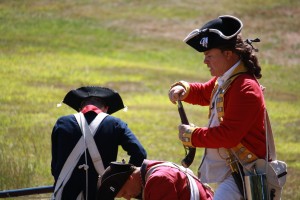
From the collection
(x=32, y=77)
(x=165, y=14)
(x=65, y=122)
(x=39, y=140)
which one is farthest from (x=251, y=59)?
(x=165, y=14)

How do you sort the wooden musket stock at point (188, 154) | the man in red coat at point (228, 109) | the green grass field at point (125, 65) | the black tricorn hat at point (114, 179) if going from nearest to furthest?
the black tricorn hat at point (114, 179)
the man in red coat at point (228, 109)
the wooden musket stock at point (188, 154)
the green grass field at point (125, 65)

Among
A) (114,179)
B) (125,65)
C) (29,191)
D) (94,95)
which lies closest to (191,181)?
(114,179)

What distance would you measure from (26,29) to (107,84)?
948 cm

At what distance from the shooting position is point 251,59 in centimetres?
588

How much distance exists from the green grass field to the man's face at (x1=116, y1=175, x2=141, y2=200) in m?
4.10

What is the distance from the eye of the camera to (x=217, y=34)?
5867 millimetres

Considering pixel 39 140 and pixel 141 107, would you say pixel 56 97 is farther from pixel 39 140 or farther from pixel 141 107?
pixel 39 140

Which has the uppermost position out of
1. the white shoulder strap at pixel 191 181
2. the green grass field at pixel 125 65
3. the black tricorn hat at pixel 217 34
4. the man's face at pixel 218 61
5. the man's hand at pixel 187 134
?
the black tricorn hat at pixel 217 34

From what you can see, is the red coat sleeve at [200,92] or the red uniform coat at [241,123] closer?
the red uniform coat at [241,123]

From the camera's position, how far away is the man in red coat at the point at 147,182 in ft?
18.1

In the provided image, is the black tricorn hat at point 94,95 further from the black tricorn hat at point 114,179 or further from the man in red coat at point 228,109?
the black tricorn hat at point 114,179

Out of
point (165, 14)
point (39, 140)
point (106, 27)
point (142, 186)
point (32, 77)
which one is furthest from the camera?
point (165, 14)

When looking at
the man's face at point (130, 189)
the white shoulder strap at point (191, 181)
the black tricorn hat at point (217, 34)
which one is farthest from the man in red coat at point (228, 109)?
the man's face at point (130, 189)

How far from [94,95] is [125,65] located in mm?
19819
